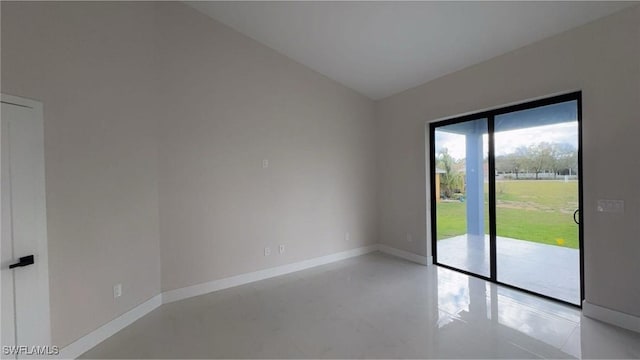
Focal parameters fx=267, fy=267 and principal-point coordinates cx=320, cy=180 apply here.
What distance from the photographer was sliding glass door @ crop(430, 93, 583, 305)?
303cm

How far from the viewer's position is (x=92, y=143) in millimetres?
2432

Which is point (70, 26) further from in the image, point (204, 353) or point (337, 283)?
point (337, 283)

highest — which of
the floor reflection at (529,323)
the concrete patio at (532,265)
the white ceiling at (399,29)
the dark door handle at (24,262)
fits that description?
the white ceiling at (399,29)

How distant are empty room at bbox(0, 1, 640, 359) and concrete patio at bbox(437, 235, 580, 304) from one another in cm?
3

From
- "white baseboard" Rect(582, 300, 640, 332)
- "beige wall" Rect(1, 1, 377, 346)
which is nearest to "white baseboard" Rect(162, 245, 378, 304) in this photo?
"beige wall" Rect(1, 1, 377, 346)

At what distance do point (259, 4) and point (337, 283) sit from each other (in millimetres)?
3694

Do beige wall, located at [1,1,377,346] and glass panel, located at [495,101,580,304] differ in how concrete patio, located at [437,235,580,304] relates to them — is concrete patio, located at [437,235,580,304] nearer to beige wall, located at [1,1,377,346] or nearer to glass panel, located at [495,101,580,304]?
glass panel, located at [495,101,580,304]

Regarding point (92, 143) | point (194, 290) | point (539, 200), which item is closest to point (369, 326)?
point (194, 290)

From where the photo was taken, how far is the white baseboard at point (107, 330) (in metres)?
2.21

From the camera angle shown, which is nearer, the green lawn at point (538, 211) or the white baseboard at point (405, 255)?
the green lawn at point (538, 211)

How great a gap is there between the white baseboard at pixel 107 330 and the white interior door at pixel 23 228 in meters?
0.23

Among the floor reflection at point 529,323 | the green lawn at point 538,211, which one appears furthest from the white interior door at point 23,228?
the green lawn at point 538,211

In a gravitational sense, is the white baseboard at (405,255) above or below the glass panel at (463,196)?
below

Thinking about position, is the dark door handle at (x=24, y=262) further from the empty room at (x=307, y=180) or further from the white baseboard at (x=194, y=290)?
the white baseboard at (x=194, y=290)
